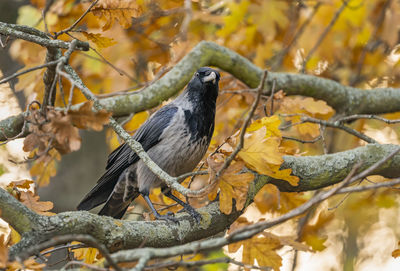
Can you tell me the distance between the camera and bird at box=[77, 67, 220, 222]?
13.9ft

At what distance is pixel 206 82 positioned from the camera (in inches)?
175

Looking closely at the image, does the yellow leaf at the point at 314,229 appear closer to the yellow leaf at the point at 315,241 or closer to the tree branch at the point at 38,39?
the yellow leaf at the point at 315,241

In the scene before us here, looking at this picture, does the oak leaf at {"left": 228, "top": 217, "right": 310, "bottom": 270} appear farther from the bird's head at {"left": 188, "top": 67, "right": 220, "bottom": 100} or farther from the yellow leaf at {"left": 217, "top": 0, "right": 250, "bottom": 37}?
the yellow leaf at {"left": 217, "top": 0, "right": 250, "bottom": 37}

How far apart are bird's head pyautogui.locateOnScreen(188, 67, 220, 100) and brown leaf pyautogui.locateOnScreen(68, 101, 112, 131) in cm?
209

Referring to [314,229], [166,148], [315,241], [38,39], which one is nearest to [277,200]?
[315,241]

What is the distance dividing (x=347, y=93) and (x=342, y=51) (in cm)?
300

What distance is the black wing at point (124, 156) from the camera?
4422mm

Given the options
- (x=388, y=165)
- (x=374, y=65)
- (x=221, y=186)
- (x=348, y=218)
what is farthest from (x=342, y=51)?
(x=221, y=186)

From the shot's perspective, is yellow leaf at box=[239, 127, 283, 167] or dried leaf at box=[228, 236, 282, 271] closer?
yellow leaf at box=[239, 127, 283, 167]

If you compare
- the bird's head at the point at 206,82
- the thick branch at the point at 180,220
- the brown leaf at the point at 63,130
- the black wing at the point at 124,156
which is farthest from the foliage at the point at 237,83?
the black wing at the point at 124,156

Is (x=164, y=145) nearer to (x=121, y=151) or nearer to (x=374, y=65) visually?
(x=121, y=151)

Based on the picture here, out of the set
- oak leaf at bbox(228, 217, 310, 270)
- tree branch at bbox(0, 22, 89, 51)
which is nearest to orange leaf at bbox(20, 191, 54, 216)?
tree branch at bbox(0, 22, 89, 51)

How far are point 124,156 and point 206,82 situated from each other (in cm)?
102

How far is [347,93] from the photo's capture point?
5246mm
